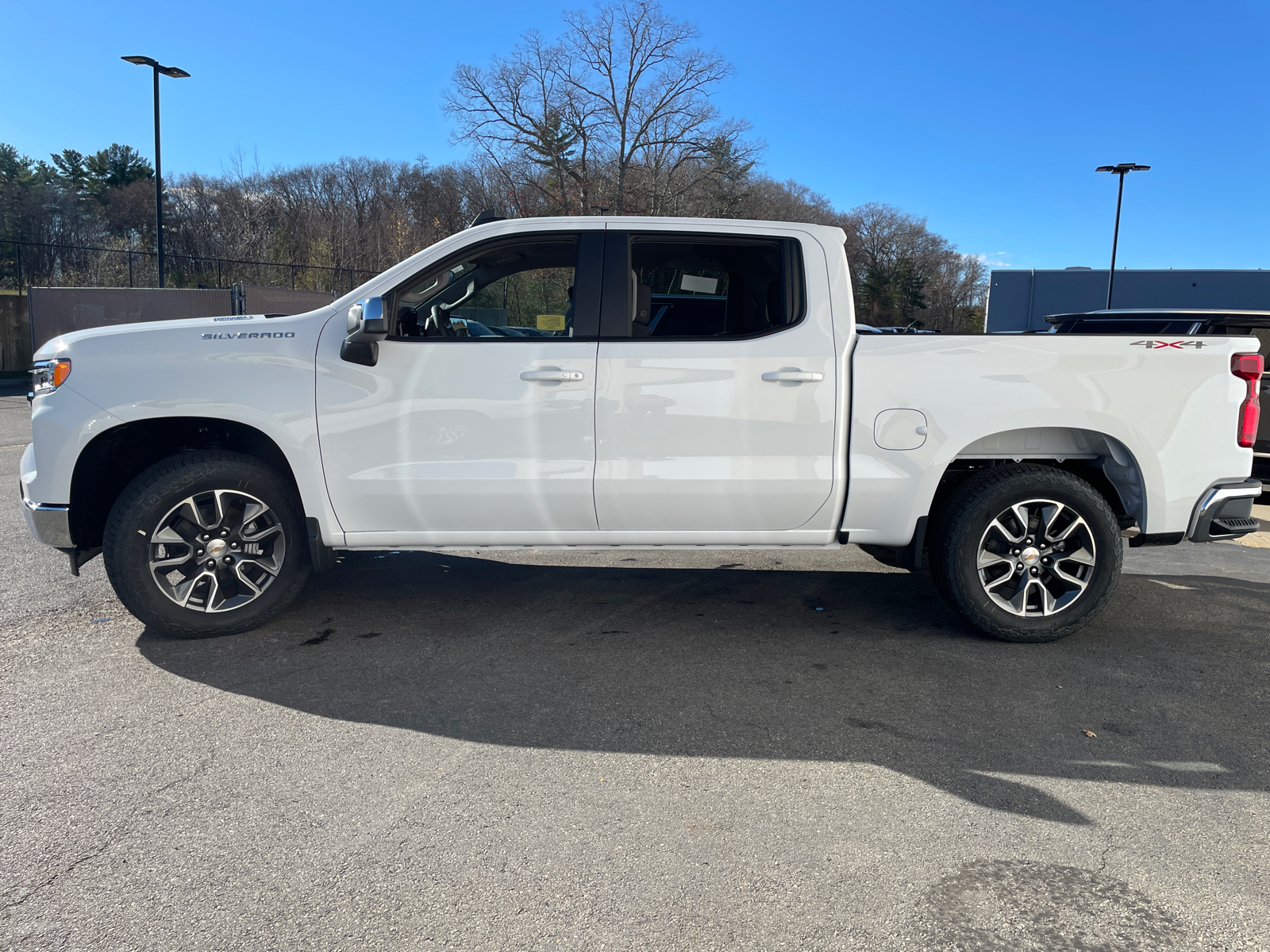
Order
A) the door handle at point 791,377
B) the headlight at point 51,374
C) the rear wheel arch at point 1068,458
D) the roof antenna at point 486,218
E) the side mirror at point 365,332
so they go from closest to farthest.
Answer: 1. the side mirror at point 365,332
2. the headlight at point 51,374
3. the door handle at point 791,377
4. the rear wheel arch at point 1068,458
5. the roof antenna at point 486,218

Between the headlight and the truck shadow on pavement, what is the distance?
4.24 feet

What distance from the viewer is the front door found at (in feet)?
14.5

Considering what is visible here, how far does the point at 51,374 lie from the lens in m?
4.36

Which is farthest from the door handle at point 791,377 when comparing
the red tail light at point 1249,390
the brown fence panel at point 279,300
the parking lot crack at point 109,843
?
the brown fence panel at point 279,300

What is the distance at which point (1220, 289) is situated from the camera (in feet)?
167

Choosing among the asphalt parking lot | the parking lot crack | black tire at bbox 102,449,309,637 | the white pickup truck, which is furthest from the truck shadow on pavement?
the parking lot crack

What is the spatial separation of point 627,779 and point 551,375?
78.2 inches

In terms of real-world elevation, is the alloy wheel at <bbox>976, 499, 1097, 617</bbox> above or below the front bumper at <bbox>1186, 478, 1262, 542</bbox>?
below

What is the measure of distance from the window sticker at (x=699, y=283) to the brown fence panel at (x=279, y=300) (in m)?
18.5

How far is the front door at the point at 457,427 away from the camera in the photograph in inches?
174

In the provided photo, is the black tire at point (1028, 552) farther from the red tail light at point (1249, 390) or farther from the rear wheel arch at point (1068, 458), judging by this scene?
the red tail light at point (1249, 390)

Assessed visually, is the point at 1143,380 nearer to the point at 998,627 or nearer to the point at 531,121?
the point at 998,627

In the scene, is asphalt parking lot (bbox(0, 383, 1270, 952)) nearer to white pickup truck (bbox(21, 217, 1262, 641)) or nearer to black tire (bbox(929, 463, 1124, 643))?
black tire (bbox(929, 463, 1124, 643))

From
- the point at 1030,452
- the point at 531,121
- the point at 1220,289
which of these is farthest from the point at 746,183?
the point at 1030,452
